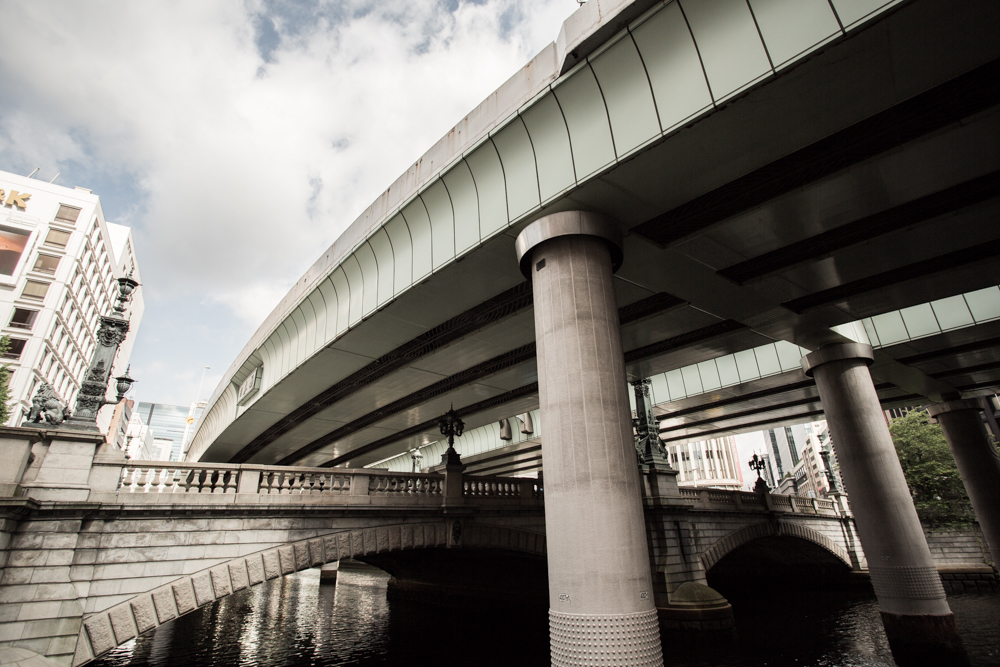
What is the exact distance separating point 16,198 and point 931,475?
81654 millimetres

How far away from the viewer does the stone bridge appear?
10.2 m

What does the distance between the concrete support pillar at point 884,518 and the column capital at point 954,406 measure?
12212mm

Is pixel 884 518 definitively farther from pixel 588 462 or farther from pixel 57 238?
pixel 57 238

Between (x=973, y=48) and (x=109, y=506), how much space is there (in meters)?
18.3

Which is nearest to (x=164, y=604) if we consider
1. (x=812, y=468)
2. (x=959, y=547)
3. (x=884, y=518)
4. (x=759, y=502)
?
(x=884, y=518)

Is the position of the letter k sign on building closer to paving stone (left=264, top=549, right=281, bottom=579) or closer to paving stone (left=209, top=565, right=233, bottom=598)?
paving stone (left=209, top=565, right=233, bottom=598)

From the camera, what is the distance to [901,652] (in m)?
15.6

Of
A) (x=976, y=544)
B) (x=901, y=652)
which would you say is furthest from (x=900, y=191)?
(x=976, y=544)

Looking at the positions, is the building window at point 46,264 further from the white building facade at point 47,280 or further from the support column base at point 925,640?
the support column base at point 925,640

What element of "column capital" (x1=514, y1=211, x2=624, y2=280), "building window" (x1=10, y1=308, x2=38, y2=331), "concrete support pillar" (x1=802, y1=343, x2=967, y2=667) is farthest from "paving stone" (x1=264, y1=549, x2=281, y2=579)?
"building window" (x1=10, y1=308, x2=38, y2=331)

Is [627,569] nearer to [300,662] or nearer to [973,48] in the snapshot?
[973,48]

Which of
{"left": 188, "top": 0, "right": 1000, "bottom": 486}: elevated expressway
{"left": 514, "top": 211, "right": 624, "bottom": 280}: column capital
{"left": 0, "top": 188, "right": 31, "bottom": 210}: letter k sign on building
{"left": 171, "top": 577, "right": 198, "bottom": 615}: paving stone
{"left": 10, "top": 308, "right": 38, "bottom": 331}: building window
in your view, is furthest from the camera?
{"left": 0, "top": 188, "right": 31, "bottom": 210}: letter k sign on building

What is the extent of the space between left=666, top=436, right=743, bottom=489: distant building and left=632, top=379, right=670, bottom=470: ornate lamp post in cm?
7900

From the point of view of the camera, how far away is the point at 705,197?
11.0 metres
